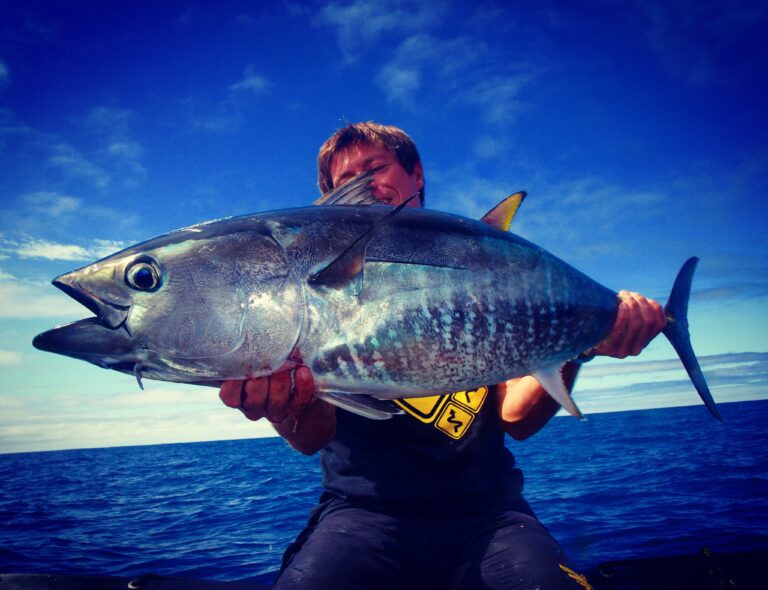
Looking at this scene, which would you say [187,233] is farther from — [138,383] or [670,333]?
[670,333]

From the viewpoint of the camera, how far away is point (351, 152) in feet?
13.2

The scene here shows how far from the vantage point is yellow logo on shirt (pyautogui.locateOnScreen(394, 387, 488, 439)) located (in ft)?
Answer: 10.2

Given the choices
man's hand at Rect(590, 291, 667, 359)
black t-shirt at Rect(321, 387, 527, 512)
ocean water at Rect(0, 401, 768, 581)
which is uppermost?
man's hand at Rect(590, 291, 667, 359)

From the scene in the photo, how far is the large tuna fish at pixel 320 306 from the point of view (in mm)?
1854

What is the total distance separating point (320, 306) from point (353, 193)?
0.72 meters

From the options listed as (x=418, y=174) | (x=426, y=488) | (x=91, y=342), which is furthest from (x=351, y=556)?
(x=418, y=174)

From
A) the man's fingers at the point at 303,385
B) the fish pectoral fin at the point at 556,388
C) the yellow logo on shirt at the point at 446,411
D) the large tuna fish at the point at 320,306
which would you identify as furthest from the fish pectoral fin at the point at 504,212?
the man's fingers at the point at 303,385

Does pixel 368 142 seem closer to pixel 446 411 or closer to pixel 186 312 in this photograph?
pixel 446 411

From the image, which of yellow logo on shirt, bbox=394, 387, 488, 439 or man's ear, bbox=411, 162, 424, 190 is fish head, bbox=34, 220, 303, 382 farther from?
man's ear, bbox=411, 162, 424, 190

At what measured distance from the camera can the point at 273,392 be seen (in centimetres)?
203

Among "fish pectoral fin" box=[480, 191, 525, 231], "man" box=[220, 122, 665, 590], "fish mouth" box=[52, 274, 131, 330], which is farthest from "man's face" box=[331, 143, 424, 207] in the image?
"fish mouth" box=[52, 274, 131, 330]

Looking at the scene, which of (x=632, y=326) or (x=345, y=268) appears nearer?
(x=345, y=268)

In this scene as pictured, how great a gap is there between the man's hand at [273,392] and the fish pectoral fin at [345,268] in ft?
1.35

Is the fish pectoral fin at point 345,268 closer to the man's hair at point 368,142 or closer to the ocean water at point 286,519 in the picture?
the man's hair at point 368,142
